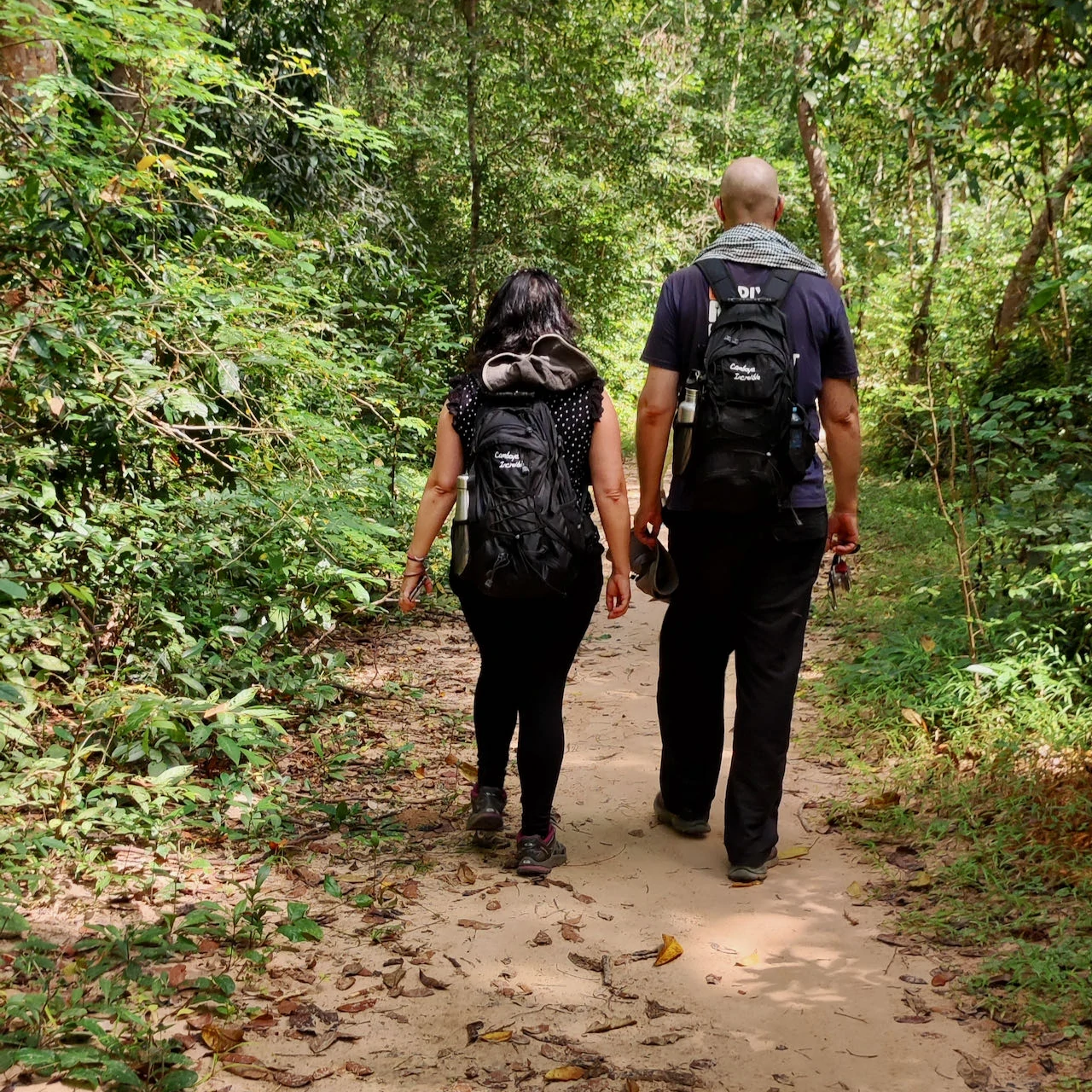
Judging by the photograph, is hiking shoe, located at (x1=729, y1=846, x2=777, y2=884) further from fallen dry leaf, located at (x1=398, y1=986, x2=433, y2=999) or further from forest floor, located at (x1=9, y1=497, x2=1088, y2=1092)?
fallen dry leaf, located at (x1=398, y1=986, x2=433, y2=999)

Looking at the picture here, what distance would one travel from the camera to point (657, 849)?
4094mm

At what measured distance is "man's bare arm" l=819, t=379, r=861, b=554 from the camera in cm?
369

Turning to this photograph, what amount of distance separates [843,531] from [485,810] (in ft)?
5.56

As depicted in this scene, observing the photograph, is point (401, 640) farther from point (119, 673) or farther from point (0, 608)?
point (0, 608)

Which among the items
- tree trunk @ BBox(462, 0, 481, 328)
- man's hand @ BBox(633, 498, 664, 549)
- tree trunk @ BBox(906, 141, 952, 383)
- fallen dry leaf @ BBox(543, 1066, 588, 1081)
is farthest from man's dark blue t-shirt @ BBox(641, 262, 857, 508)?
tree trunk @ BBox(462, 0, 481, 328)


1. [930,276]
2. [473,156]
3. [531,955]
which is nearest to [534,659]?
[531,955]

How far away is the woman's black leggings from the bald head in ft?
4.31

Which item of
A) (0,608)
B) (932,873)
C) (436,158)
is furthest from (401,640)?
(436,158)

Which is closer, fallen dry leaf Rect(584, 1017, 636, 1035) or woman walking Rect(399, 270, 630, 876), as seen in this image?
fallen dry leaf Rect(584, 1017, 636, 1035)

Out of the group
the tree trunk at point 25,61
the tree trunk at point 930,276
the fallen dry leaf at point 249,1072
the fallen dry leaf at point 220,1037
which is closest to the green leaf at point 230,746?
the fallen dry leaf at point 220,1037

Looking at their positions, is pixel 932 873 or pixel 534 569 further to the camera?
pixel 932 873

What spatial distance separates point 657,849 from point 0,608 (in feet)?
8.62

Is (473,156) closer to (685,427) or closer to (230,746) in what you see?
(685,427)

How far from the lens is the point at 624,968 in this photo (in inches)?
126
